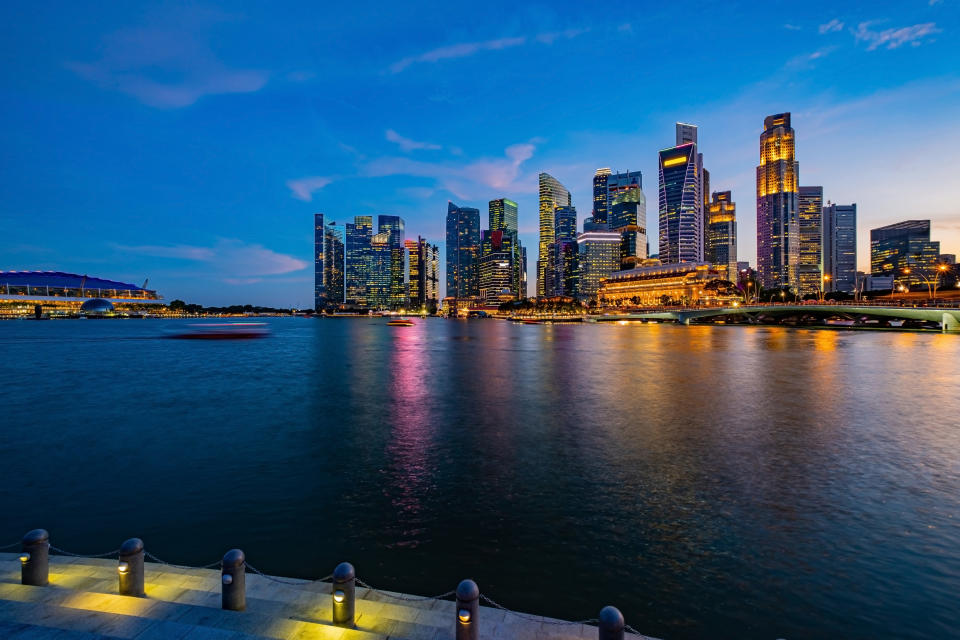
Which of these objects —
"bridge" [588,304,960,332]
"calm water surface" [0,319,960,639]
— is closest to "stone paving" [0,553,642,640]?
"calm water surface" [0,319,960,639]

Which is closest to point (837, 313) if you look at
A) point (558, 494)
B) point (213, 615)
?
point (558, 494)

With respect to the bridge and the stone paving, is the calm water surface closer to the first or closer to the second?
the stone paving

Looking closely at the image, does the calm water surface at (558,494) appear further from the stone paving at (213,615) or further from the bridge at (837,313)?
the bridge at (837,313)

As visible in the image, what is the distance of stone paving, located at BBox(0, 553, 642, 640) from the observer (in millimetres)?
6605

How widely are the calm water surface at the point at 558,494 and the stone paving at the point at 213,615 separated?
2078 millimetres

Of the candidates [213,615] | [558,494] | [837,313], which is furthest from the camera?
[837,313]

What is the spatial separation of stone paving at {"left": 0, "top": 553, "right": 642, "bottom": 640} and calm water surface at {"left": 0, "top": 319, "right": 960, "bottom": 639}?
2.08 metres

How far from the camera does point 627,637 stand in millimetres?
6848

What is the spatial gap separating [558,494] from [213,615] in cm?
1011

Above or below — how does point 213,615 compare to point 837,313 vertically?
below

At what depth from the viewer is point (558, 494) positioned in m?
14.7

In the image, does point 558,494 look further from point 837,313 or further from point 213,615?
point 837,313


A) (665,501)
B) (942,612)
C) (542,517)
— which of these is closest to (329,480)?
(542,517)

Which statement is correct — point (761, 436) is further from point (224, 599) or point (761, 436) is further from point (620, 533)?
point (224, 599)
